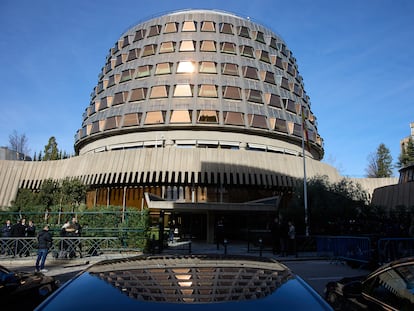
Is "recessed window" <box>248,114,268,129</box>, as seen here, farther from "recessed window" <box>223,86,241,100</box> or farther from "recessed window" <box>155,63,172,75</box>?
"recessed window" <box>155,63,172,75</box>

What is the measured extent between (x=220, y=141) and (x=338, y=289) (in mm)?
33558

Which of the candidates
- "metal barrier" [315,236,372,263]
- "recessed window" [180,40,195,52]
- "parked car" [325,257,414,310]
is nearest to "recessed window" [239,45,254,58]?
"recessed window" [180,40,195,52]

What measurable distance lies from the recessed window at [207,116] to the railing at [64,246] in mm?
20318

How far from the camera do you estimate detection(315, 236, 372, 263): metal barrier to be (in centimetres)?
1457

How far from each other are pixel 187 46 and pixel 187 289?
4241 centimetres

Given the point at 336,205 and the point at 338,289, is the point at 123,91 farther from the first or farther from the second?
the point at 338,289

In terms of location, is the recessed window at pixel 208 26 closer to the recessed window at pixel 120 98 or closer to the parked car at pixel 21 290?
the recessed window at pixel 120 98

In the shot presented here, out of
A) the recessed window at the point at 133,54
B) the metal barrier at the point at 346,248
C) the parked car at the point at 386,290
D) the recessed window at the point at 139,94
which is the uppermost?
the recessed window at the point at 133,54

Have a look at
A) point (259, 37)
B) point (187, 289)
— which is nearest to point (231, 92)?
point (259, 37)

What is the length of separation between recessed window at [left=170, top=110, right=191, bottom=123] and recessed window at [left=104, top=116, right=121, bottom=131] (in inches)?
263

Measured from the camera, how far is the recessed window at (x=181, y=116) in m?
38.2

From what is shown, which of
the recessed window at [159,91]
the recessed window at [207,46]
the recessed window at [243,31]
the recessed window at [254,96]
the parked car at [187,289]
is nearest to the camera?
the parked car at [187,289]

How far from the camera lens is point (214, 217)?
98.7ft

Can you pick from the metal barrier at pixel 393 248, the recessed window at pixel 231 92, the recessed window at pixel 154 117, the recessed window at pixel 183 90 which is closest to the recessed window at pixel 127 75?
the recessed window at pixel 154 117
